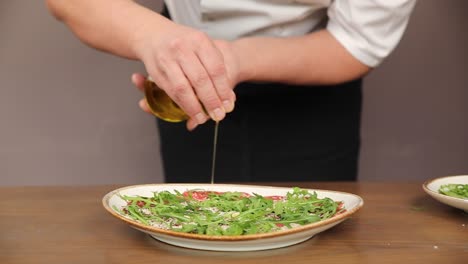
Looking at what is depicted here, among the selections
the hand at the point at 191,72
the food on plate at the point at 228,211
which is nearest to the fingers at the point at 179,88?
the hand at the point at 191,72

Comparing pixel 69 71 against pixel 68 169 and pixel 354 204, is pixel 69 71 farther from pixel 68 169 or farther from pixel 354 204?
pixel 354 204

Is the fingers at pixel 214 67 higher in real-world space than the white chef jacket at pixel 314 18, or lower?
lower

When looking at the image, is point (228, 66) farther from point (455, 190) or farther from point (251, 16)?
point (455, 190)

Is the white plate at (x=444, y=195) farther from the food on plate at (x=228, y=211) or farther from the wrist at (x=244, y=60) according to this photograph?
the wrist at (x=244, y=60)

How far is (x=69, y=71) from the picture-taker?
2.49 m

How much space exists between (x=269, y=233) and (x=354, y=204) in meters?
0.22

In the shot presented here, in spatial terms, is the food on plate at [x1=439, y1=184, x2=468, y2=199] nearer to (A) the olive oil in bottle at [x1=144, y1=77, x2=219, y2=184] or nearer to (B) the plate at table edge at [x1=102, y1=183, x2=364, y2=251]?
(B) the plate at table edge at [x1=102, y1=183, x2=364, y2=251]

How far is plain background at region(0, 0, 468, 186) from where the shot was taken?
2480 mm

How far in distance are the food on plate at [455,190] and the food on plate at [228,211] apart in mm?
208

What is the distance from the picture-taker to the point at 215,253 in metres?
0.97

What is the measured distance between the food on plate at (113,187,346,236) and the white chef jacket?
0.64m

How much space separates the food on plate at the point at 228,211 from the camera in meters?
0.97

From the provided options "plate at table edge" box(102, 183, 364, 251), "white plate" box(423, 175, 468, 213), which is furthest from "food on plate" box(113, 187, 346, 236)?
"white plate" box(423, 175, 468, 213)

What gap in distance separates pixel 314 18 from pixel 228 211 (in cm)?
86
